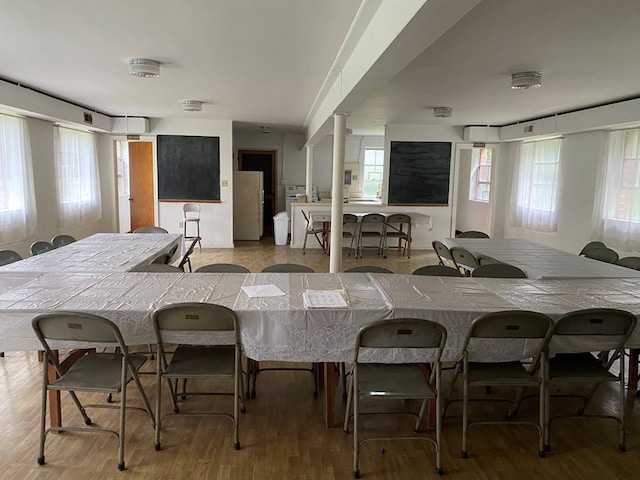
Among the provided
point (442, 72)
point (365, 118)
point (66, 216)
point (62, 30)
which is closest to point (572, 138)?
point (365, 118)

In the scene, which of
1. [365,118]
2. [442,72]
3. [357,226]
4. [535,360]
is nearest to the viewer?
[535,360]

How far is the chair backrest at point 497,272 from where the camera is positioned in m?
3.66

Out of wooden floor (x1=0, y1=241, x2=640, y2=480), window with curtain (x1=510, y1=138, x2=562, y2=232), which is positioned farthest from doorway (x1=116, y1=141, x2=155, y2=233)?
window with curtain (x1=510, y1=138, x2=562, y2=232)

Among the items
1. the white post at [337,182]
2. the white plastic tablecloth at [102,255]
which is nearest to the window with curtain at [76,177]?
the white plastic tablecloth at [102,255]

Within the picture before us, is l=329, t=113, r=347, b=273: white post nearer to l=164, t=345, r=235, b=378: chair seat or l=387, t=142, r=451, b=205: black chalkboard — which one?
l=164, t=345, r=235, b=378: chair seat

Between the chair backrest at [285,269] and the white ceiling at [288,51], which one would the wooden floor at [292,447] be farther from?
the white ceiling at [288,51]

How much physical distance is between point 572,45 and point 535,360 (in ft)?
8.28

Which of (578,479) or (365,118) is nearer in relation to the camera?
(578,479)

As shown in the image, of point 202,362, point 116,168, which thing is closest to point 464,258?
point 202,362

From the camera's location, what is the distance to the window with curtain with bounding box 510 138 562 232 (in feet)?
25.2

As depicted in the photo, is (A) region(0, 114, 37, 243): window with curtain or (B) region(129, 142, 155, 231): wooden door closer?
(A) region(0, 114, 37, 243): window with curtain

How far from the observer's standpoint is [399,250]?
9.06m

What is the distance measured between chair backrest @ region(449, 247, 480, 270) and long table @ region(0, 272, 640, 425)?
46.4 inches

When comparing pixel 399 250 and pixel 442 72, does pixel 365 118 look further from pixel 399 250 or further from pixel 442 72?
pixel 442 72
